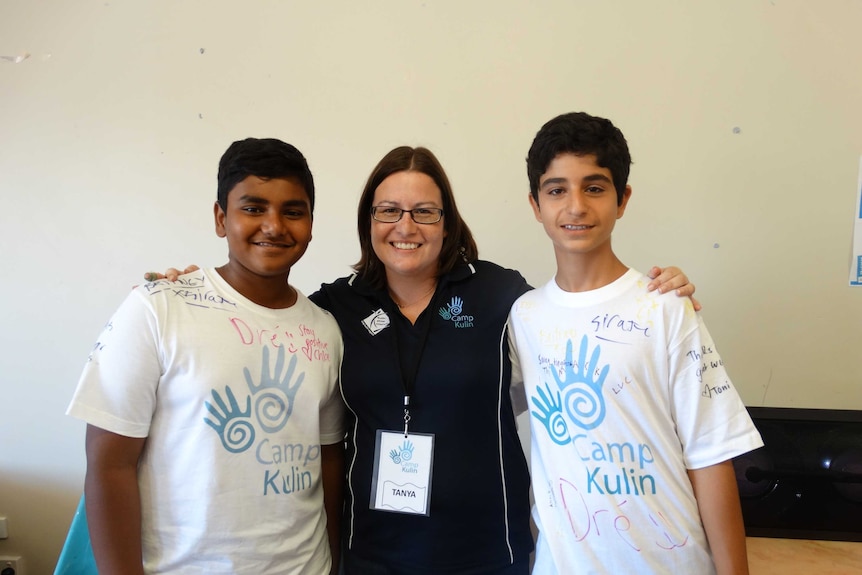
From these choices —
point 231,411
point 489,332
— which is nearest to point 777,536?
point 489,332

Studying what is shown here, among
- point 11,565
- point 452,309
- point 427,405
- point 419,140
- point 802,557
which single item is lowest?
point 11,565

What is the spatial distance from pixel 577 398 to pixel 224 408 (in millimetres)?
741

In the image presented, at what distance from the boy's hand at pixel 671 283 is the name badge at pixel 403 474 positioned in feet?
1.98

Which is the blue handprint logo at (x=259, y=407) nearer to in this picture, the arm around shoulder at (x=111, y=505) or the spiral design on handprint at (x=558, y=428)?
the arm around shoulder at (x=111, y=505)

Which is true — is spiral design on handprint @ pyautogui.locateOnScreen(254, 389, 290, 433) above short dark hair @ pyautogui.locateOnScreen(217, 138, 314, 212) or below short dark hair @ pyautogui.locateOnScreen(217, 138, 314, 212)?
below

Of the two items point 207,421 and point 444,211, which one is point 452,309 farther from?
point 207,421


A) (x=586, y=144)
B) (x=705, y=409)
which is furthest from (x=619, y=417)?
(x=586, y=144)

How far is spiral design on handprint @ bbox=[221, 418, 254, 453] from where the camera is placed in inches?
41.7

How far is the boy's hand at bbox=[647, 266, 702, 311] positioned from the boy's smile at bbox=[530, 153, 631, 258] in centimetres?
12

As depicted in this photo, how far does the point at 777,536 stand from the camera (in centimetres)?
145

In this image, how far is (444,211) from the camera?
1.38m

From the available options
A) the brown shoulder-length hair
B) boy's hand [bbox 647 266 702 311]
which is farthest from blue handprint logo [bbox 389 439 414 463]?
boy's hand [bbox 647 266 702 311]

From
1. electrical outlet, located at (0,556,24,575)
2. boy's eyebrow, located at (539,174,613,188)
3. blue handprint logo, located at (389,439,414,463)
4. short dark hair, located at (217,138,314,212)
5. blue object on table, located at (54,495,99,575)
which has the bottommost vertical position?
electrical outlet, located at (0,556,24,575)

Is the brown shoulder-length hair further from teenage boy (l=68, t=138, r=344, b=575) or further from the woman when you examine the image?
teenage boy (l=68, t=138, r=344, b=575)
